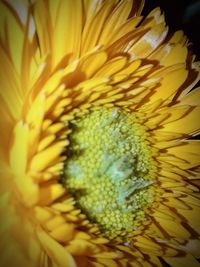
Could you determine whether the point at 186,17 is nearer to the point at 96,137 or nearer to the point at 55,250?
the point at 96,137

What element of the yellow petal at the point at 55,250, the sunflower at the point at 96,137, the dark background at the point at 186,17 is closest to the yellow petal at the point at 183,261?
the sunflower at the point at 96,137

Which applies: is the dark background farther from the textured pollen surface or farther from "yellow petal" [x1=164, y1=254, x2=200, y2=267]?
"yellow petal" [x1=164, y1=254, x2=200, y2=267]

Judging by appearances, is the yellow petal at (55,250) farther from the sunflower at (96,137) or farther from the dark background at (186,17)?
the dark background at (186,17)

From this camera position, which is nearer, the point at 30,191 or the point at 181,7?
the point at 30,191

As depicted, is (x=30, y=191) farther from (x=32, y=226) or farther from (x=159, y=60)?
(x=159, y=60)

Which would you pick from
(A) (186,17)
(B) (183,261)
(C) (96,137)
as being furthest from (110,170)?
(A) (186,17)

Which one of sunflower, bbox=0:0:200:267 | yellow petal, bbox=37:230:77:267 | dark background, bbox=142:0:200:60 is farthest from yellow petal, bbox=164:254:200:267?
dark background, bbox=142:0:200:60

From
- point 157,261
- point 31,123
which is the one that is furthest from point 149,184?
→ point 31,123
